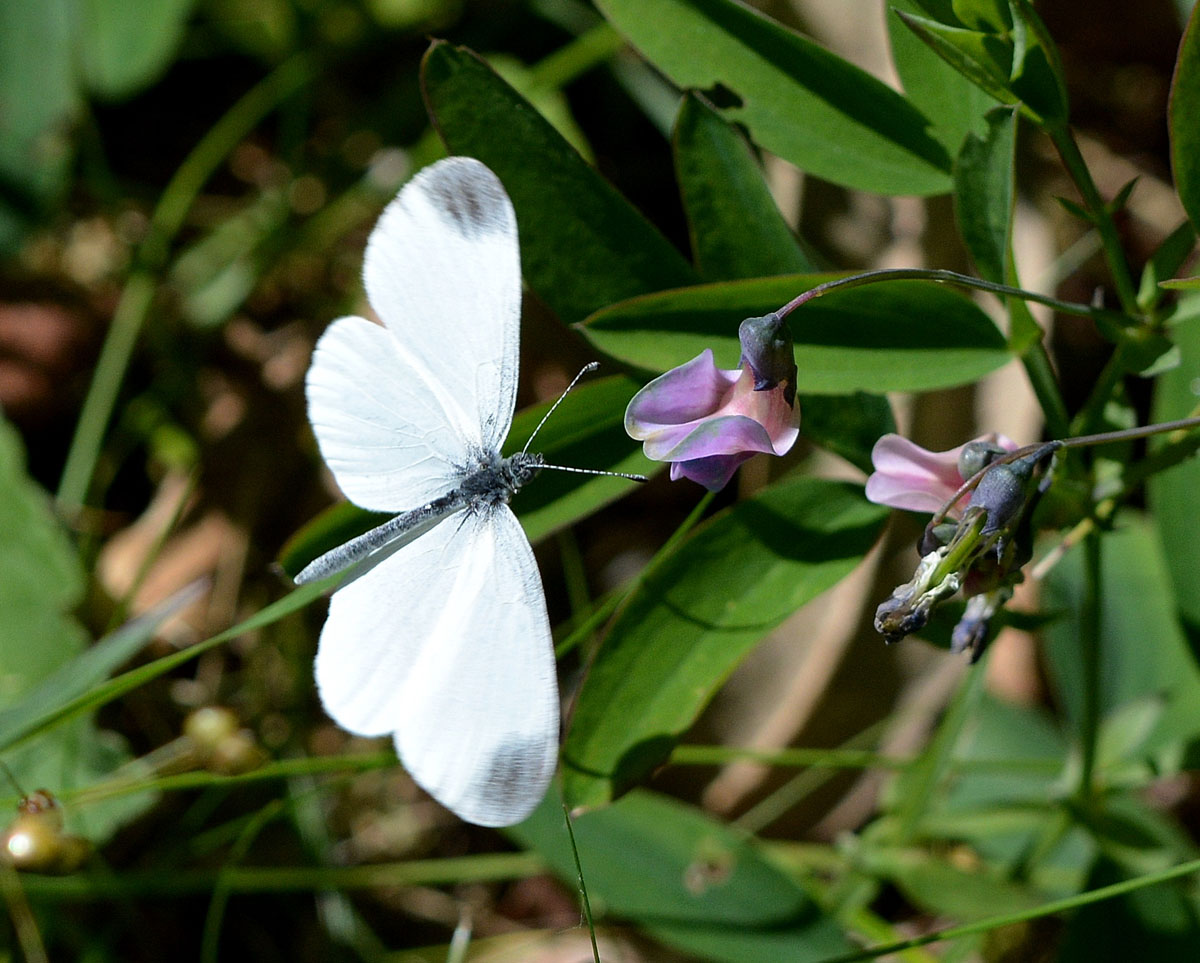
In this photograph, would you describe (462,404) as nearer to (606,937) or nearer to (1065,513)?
(1065,513)

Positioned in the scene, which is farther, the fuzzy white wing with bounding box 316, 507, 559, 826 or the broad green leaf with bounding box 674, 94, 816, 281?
the broad green leaf with bounding box 674, 94, 816, 281

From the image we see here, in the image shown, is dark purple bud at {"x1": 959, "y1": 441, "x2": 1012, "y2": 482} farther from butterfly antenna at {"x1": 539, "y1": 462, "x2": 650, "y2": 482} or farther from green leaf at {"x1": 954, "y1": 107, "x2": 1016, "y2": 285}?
butterfly antenna at {"x1": 539, "y1": 462, "x2": 650, "y2": 482}

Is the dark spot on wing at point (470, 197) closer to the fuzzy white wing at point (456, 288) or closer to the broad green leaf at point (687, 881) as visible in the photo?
the fuzzy white wing at point (456, 288)

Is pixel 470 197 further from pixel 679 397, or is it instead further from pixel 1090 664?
pixel 1090 664

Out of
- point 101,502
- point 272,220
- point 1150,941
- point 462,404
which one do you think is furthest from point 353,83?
point 1150,941

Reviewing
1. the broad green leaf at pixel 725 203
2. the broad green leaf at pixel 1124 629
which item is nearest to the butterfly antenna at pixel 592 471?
the broad green leaf at pixel 725 203

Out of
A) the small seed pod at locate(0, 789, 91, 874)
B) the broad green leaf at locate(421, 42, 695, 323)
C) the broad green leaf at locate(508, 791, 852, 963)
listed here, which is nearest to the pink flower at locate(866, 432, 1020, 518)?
the broad green leaf at locate(421, 42, 695, 323)
